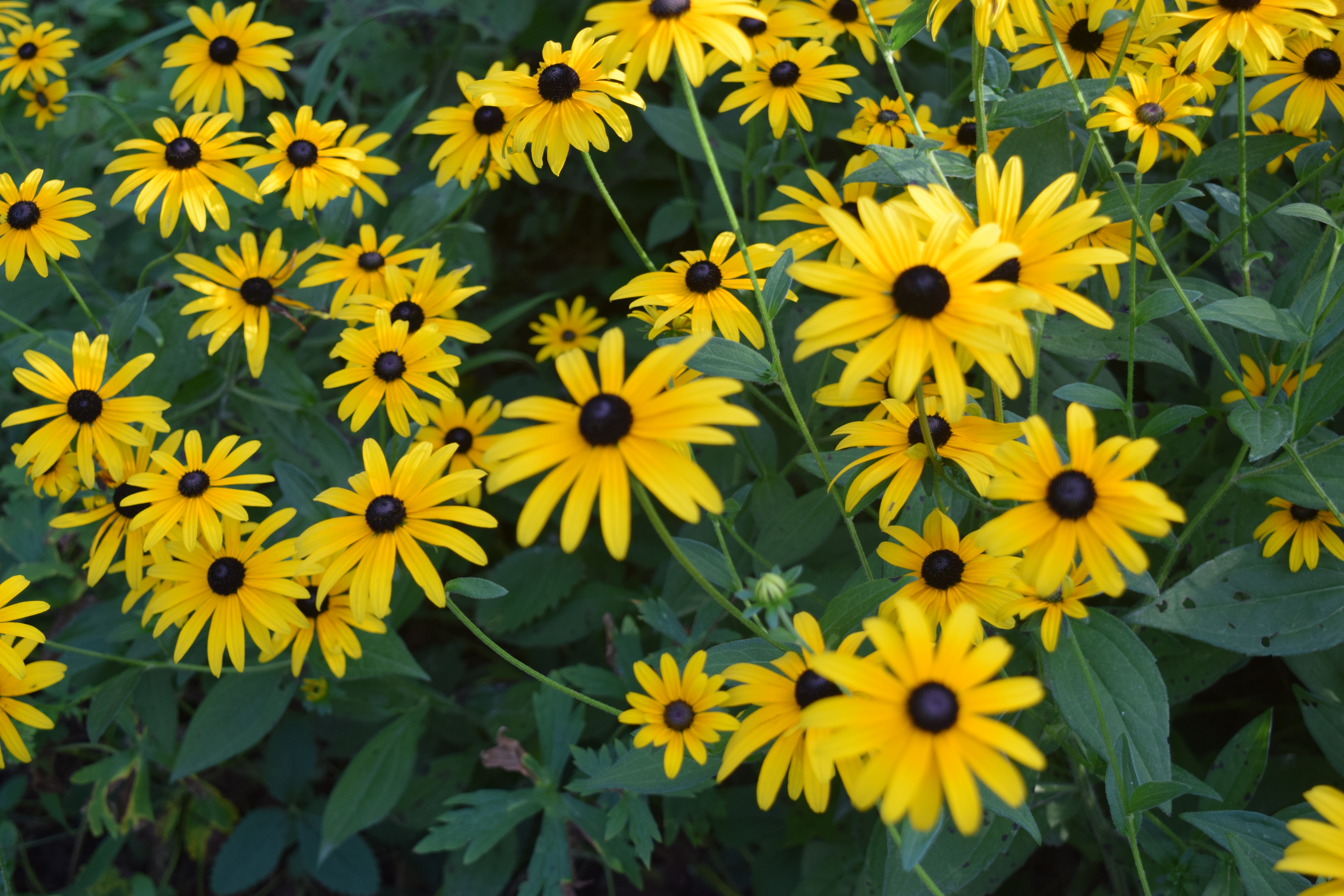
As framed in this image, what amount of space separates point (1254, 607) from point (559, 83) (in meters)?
1.94

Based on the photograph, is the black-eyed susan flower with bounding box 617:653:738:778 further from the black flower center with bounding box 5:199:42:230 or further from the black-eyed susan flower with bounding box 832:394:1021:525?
the black flower center with bounding box 5:199:42:230

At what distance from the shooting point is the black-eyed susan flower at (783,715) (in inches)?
61.0

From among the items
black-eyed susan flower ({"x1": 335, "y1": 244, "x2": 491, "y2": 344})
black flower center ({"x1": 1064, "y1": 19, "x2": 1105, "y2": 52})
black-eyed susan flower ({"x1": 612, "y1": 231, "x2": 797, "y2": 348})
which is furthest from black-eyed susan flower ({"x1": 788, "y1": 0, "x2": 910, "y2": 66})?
black-eyed susan flower ({"x1": 335, "y1": 244, "x2": 491, "y2": 344})

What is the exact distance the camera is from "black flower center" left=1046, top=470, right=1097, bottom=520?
1377 mm

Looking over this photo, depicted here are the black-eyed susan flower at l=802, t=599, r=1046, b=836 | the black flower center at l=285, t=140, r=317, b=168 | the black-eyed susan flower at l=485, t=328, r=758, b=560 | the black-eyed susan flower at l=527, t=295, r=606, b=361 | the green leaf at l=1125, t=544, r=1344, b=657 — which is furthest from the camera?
the black-eyed susan flower at l=527, t=295, r=606, b=361

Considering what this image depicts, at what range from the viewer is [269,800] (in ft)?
11.1

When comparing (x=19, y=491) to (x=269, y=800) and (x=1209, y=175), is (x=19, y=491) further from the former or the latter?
(x=1209, y=175)

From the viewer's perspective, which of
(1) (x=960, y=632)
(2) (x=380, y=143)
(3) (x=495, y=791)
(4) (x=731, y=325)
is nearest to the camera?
(1) (x=960, y=632)

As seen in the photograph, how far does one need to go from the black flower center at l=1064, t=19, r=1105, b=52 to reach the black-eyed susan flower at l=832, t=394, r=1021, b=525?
116 centimetres

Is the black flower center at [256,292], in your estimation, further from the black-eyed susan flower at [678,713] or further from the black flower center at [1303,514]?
the black flower center at [1303,514]

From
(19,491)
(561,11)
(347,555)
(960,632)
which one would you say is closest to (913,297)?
(960,632)

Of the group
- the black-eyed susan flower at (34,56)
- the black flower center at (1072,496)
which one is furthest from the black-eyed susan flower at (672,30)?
the black-eyed susan flower at (34,56)

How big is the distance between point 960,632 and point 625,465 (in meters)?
0.55

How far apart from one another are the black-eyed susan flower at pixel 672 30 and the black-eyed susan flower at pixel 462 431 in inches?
47.2
